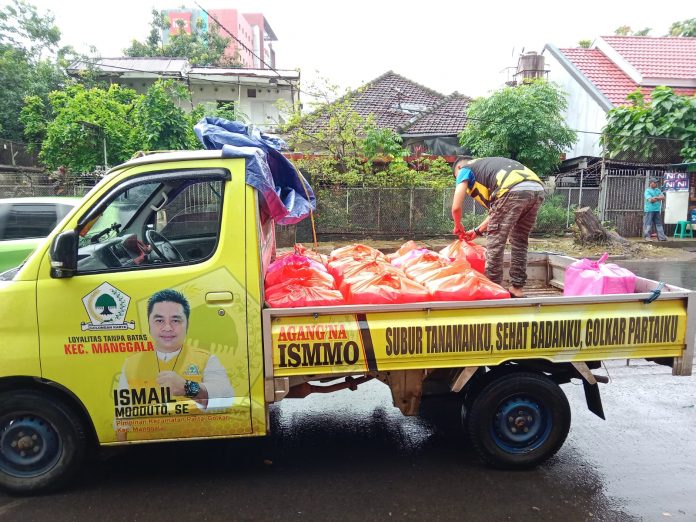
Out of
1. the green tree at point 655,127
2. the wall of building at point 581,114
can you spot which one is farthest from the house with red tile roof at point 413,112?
the green tree at point 655,127

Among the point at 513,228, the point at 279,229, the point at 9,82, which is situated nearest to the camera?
the point at 513,228

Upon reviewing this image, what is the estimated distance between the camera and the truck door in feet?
10.8

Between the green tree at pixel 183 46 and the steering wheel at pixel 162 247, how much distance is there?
34.9 meters

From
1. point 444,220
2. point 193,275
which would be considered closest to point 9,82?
point 444,220

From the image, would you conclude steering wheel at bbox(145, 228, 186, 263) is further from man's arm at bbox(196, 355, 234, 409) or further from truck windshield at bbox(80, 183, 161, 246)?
man's arm at bbox(196, 355, 234, 409)

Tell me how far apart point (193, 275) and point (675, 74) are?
21927 mm

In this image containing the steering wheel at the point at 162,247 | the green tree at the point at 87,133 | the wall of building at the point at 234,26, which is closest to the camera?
the steering wheel at the point at 162,247

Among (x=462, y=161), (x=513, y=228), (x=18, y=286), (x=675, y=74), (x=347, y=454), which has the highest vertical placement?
(x=675, y=74)

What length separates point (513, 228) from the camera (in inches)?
187

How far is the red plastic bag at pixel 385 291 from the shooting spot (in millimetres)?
3537

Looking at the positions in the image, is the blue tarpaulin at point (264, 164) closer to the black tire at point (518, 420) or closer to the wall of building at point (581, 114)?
the black tire at point (518, 420)

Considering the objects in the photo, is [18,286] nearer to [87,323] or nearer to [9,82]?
[87,323]

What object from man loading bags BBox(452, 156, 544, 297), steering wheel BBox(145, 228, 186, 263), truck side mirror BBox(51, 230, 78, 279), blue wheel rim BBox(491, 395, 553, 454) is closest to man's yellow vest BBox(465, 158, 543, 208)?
man loading bags BBox(452, 156, 544, 297)

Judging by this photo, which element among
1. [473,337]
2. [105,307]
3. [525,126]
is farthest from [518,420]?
[525,126]
